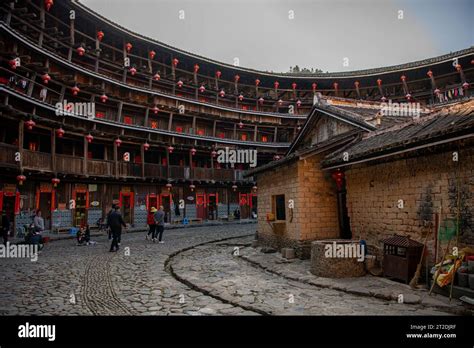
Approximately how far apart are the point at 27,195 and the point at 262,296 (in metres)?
18.5

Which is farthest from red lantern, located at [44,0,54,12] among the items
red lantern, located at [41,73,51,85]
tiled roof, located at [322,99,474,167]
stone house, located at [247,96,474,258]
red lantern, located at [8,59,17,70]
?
tiled roof, located at [322,99,474,167]

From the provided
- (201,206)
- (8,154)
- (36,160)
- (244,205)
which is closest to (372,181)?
(8,154)

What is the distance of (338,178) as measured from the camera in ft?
34.1

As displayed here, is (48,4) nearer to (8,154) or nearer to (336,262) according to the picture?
(8,154)

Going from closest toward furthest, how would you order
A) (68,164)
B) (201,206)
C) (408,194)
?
(408,194), (68,164), (201,206)

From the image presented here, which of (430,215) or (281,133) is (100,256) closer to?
(430,215)

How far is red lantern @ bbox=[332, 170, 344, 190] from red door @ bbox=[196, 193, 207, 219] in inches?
772

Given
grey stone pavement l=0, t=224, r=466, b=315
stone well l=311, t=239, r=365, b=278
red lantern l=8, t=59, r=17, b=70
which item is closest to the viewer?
grey stone pavement l=0, t=224, r=466, b=315

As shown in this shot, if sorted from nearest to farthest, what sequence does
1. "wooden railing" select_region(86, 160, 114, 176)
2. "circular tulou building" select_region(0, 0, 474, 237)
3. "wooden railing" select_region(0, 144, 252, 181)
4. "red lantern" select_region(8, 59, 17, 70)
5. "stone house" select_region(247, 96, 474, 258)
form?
"stone house" select_region(247, 96, 474, 258) < "red lantern" select_region(8, 59, 17, 70) < "wooden railing" select_region(0, 144, 252, 181) < "circular tulou building" select_region(0, 0, 474, 237) < "wooden railing" select_region(86, 160, 114, 176)

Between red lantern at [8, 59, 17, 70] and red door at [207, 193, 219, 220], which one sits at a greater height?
red lantern at [8, 59, 17, 70]

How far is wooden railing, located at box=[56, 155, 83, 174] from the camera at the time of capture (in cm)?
1950

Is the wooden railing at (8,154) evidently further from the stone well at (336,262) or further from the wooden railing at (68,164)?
the stone well at (336,262)

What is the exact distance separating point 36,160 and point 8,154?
1852 mm

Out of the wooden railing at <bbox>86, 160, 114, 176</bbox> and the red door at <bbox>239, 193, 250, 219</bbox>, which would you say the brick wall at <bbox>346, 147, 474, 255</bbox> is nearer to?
the wooden railing at <bbox>86, 160, 114, 176</bbox>
